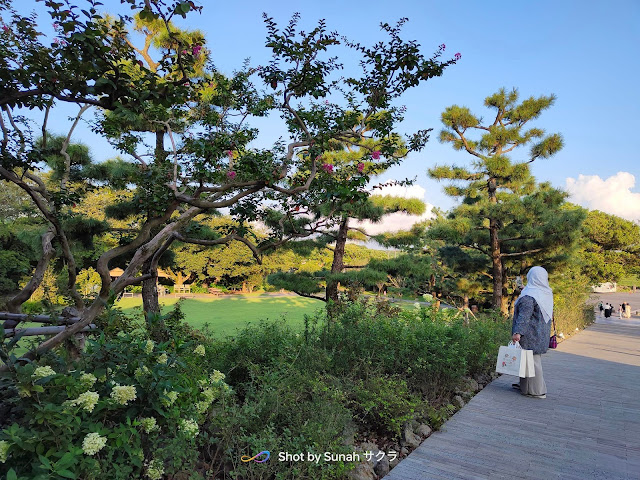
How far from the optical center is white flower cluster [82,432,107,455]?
1565 millimetres

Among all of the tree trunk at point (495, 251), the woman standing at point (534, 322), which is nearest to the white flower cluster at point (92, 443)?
the woman standing at point (534, 322)

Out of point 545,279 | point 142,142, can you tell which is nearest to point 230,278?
point 142,142

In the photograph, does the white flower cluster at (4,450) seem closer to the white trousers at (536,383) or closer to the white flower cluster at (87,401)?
the white flower cluster at (87,401)

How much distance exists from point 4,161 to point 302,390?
277cm

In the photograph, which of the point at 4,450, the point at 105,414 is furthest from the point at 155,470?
the point at 4,450

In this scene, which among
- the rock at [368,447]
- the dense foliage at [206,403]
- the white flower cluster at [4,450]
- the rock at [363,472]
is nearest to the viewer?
the white flower cluster at [4,450]

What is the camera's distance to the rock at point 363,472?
2373 millimetres

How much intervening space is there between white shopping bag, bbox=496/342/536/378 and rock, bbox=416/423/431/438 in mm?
1362

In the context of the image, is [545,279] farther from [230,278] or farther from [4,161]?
[230,278]

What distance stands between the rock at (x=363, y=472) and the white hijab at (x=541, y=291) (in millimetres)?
2782

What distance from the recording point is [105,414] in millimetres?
1800

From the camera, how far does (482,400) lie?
159 inches

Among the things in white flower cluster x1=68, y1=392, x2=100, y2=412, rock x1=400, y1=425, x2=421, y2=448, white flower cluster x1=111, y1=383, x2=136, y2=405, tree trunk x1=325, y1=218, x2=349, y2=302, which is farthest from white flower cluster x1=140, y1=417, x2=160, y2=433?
tree trunk x1=325, y1=218, x2=349, y2=302

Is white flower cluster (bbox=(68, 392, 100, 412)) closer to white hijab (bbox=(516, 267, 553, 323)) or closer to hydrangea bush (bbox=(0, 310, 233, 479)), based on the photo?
hydrangea bush (bbox=(0, 310, 233, 479))
